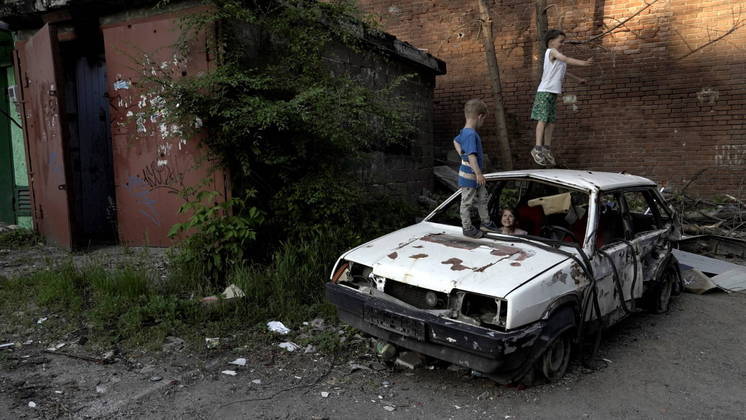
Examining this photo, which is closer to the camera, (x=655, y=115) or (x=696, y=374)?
(x=696, y=374)

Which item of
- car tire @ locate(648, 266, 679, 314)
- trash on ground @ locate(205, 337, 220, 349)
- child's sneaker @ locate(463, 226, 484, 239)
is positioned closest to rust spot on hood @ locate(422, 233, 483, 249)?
child's sneaker @ locate(463, 226, 484, 239)

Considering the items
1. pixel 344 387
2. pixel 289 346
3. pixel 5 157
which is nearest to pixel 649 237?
pixel 344 387

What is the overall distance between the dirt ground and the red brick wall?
5.65 meters

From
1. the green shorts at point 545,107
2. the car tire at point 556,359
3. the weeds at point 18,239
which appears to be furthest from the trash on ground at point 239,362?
the weeds at point 18,239

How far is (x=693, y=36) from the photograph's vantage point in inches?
348

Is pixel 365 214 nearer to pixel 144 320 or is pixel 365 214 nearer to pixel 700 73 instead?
pixel 144 320

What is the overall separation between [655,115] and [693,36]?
1.42 m

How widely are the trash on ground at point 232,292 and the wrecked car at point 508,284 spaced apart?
1.31 m

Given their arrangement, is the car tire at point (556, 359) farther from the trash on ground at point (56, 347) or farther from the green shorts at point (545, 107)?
the trash on ground at point (56, 347)

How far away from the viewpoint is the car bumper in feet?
9.81

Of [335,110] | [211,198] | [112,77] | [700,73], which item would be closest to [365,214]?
[335,110]

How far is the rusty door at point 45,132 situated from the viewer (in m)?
6.42

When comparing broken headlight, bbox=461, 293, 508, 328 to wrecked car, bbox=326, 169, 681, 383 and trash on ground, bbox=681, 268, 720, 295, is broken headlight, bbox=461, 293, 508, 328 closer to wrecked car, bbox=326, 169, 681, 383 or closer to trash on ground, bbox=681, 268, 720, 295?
wrecked car, bbox=326, 169, 681, 383

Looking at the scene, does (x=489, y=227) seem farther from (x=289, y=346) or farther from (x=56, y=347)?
(x=56, y=347)
